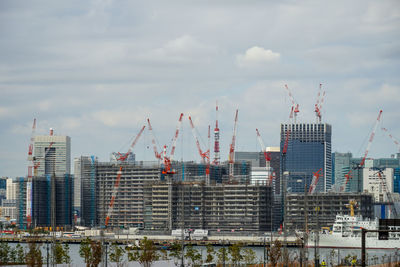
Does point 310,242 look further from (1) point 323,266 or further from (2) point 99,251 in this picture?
(2) point 99,251

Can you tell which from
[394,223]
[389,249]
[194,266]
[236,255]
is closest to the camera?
[394,223]

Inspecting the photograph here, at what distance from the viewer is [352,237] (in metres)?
182

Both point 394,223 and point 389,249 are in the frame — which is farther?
point 389,249

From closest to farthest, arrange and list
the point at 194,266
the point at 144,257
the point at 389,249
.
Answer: the point at 144,257 → the point at 194,266 → the point at 389,249

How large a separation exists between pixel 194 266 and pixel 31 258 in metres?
19.4

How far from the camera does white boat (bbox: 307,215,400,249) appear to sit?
176125mm

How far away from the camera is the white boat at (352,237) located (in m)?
176

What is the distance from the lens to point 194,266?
9606 centimetres

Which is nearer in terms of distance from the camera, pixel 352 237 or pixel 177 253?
pixel 177 253

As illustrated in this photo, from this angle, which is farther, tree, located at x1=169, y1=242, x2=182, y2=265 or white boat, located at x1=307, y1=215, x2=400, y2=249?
white boat, located at x1=307, y1=215, x2=400, y2=249

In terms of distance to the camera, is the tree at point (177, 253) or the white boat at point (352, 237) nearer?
the tree at point (177, 253)

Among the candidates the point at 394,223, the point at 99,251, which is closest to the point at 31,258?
the point at 99,251

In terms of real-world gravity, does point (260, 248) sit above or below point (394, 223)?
below

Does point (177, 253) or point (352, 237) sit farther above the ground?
point (177, 253)
